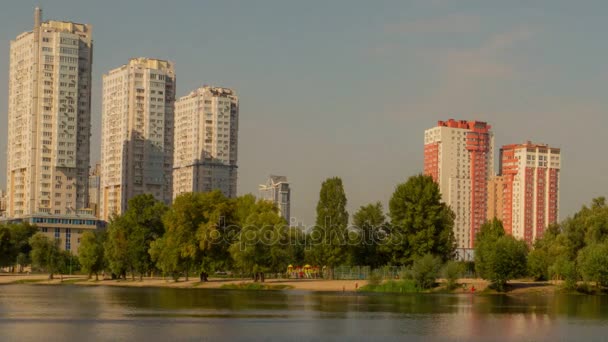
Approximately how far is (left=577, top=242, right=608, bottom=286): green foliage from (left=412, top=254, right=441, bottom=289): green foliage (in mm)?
15623

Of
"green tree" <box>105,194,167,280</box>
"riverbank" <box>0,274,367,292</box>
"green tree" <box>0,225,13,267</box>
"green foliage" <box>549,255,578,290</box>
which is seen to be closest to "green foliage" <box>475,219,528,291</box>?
"green foliage" <box>549,255,578,290</box>

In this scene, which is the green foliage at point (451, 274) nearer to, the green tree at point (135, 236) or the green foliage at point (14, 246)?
the green tree at point (135, 236)

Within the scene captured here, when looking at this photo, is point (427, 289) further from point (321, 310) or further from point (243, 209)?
point (321, 310)

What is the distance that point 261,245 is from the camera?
112 metres

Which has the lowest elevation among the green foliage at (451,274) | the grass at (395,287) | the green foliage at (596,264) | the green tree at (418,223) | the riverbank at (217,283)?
the riverbank at (217,283)

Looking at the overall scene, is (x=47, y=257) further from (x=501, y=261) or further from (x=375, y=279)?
(x=501, y=261)

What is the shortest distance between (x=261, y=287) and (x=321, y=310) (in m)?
40.7

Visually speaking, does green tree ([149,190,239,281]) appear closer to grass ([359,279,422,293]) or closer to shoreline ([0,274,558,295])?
shoreline ([0,274,558,295])

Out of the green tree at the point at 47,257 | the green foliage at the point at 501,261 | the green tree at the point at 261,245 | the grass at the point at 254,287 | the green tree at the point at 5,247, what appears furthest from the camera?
the green tree at the point at 5,247

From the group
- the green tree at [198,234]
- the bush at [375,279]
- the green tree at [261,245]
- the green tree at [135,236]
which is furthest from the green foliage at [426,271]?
the green tree at [135,236]

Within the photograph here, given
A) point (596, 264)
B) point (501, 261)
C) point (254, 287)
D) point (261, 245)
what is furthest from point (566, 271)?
point (254, 287)

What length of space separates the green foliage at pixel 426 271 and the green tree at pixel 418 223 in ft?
38.0

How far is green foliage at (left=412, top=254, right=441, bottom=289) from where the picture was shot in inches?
4085

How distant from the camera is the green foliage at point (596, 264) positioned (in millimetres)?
95188
